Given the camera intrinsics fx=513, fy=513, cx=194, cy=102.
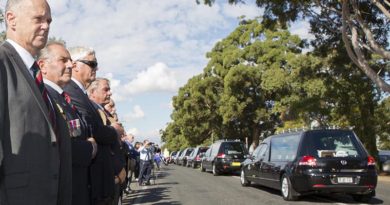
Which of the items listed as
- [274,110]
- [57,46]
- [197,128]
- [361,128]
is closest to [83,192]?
[57,46]

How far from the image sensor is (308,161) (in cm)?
1128

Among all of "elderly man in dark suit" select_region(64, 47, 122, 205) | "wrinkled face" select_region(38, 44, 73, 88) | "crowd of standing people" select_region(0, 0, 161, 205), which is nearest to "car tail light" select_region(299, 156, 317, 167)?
"elderly man in dark suit" select_region(64, 47, 122, 205)

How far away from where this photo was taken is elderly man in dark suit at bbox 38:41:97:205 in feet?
11.8

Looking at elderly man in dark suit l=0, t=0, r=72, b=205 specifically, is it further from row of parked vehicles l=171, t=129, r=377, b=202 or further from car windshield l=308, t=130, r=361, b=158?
car windshield l=308, t=130, r=361, b=158

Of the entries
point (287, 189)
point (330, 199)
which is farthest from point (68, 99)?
point (330, 199)

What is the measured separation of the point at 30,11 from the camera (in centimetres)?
282

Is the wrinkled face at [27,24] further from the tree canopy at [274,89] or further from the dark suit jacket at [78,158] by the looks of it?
the tree canopy at [274,89]

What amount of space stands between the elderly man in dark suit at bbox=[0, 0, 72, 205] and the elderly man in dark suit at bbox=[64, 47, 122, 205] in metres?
1.26

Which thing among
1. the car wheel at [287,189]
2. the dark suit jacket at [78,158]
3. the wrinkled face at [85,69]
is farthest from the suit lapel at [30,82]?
the car wheel at [287,189]

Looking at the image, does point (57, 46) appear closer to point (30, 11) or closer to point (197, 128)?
point (30, 11)

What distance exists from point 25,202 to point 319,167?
9471 millimetres

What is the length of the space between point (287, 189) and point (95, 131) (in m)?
8.36

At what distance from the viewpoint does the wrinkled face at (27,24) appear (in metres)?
Result: 2.82

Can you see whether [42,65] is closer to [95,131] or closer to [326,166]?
[95,131]
